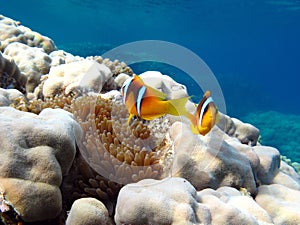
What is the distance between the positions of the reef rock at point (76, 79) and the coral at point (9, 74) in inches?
23.4

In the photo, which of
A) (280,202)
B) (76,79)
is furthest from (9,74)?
(280,202)

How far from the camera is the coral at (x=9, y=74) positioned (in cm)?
446

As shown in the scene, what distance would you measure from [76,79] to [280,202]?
120 inches

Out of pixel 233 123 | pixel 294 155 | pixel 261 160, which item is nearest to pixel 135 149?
pixel 261 160

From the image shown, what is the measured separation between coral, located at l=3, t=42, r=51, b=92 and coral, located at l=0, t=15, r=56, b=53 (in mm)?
636

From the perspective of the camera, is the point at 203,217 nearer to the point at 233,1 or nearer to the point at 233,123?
the point at 233,123

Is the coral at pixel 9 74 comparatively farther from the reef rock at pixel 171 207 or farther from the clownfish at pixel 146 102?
the reef rock at pixel 171 207

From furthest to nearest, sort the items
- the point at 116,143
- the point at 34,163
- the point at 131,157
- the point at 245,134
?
1. the point at 245,134
2. the point at 116,143
3. the point at 131,157
4. the point at 34,163

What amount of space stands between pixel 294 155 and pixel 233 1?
29897 mm

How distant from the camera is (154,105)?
7.30 ft

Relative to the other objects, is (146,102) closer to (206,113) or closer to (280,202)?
(206,113)

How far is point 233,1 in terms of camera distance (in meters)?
40.5

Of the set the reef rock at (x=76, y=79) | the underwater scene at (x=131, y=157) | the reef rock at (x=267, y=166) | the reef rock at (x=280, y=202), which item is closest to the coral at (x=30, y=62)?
the underwater scene at (x=131, y=157)

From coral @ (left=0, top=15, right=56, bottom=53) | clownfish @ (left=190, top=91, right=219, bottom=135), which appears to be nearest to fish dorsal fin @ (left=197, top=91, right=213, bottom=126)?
clownfish @ (left=190, top=91, right=219, bottom=135)
